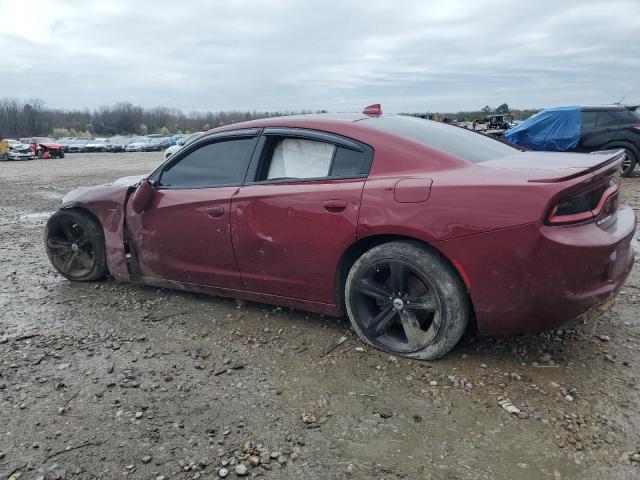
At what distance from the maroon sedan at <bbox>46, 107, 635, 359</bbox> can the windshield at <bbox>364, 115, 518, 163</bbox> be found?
0.06 ft

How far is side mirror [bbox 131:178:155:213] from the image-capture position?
13.0 feet

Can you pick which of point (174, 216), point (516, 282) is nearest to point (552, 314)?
point (516, 282)

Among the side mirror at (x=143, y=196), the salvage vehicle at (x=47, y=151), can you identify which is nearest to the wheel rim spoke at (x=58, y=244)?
the side mirror at (x=143, y=196)

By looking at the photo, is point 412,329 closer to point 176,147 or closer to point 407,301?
point 407,301

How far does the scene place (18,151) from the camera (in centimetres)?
3042

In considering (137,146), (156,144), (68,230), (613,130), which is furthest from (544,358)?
(137,146)

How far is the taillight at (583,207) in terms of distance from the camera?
8.18ft

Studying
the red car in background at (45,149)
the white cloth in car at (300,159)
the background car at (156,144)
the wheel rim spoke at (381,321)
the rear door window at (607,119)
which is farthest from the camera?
the background car at (156,144)

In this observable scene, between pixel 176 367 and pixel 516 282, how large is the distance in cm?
206

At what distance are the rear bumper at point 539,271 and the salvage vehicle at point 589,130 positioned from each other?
368 inches

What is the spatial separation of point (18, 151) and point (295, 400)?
33917mm

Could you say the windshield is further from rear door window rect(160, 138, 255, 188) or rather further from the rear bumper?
rear door window rect(160, 138, 255, 188)

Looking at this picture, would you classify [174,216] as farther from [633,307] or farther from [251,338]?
[633,307]

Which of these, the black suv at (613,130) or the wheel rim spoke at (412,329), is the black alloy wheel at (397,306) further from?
the black suv at (613,130)
